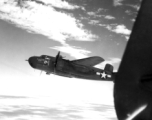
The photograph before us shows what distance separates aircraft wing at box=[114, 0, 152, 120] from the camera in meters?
1.35

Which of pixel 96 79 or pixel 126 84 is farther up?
pixel 96 79

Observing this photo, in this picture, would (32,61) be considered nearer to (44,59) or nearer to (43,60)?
(43,60)

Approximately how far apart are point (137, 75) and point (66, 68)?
1566 cm

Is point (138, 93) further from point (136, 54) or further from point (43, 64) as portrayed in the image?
point (43, 64)

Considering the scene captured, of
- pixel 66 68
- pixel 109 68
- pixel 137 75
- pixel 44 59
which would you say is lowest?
pixel 137 75

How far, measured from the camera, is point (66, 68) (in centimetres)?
1694

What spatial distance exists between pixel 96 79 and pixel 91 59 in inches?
103

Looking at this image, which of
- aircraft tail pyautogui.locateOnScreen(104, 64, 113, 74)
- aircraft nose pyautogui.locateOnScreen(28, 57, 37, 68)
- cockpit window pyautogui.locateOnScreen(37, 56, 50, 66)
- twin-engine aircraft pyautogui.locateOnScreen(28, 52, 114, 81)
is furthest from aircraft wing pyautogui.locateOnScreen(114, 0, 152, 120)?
aircraft tail pyautogui.locateOnScreen(104, 64, 113, 74)

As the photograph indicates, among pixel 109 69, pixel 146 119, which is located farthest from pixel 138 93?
pixel 109 69

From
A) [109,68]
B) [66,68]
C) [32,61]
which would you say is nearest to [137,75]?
[66,68]

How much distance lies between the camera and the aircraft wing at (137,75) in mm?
1353

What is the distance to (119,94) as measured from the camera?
1.44 metres

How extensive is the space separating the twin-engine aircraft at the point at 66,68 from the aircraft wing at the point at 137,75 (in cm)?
1545

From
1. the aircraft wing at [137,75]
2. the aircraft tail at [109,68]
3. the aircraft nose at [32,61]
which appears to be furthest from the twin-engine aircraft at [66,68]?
the aircraft wing at [137,75]
